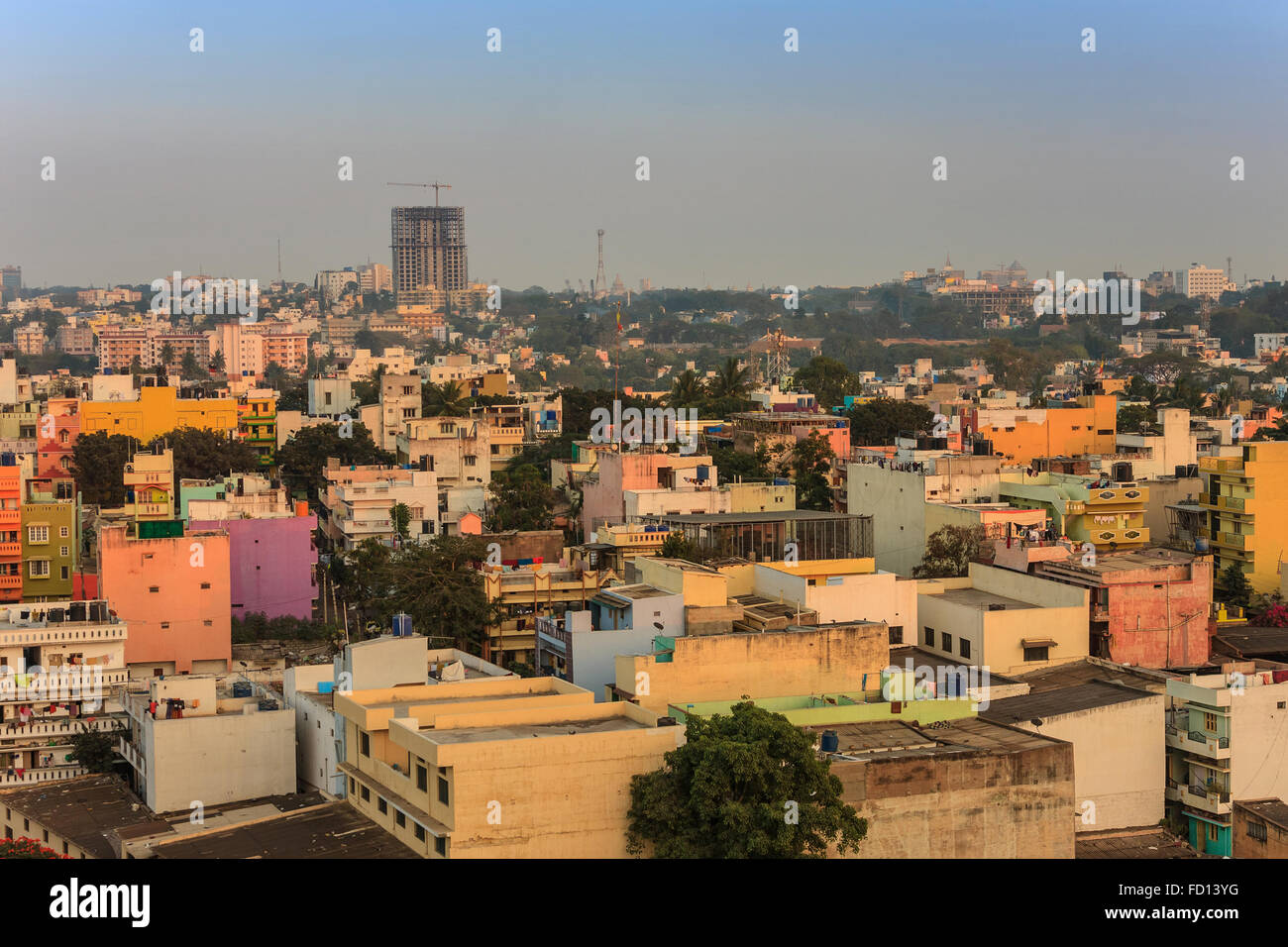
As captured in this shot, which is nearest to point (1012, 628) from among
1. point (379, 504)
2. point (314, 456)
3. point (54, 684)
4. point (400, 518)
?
point (54, 684)

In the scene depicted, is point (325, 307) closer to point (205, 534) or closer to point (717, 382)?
point (717, 382)

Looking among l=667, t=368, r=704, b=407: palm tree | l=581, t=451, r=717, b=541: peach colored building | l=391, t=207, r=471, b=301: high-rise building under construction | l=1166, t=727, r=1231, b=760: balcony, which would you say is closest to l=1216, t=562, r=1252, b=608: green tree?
l=581, t=451, r=717, b=541: peach colored building

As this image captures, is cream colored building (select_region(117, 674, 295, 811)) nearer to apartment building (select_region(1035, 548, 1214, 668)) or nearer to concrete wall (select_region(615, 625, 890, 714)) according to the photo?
concrete wall (select_region(615, 625, 890, 714))

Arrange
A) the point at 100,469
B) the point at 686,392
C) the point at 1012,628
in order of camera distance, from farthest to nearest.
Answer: the point at 686,392 < the point at 100,469 < the point at 1012,628

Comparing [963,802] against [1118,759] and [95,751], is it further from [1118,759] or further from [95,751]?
[95,751]

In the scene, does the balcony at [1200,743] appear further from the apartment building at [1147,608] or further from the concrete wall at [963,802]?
the apartment building at [1147,608]
